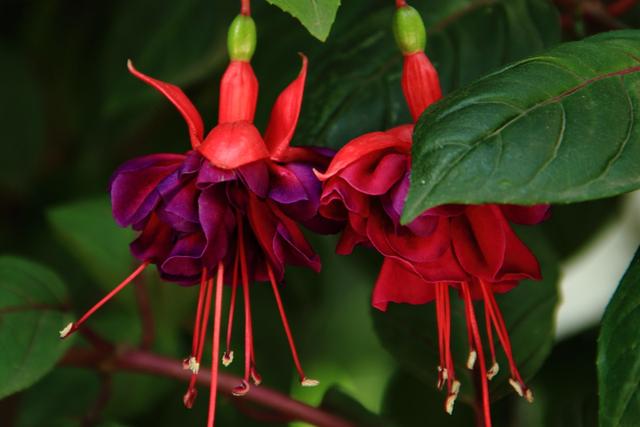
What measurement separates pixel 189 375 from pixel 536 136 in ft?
1.37

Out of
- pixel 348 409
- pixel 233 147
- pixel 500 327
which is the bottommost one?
pixel 348 409

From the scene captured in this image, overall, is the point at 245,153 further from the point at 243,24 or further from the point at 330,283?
the point at 330,283

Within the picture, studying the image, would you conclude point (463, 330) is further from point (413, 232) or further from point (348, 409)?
point (413, 232)

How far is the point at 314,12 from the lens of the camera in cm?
59

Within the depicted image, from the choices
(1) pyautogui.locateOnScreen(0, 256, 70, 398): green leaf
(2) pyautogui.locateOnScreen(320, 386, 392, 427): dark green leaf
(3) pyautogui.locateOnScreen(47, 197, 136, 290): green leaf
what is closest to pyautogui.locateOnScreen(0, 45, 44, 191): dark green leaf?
(3) pyautogui.locateOnScreen(47, 197, 136, 290): green leaf

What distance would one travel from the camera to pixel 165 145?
1312 millimetres

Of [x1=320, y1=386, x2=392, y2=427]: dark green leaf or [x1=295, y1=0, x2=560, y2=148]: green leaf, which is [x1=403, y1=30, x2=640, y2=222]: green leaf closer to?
[x1=295, y1=0, x2=560, y2=148]: green leaf

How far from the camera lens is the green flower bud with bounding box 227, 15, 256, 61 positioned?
676mm

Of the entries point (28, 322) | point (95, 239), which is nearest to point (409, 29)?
point (28, 322)

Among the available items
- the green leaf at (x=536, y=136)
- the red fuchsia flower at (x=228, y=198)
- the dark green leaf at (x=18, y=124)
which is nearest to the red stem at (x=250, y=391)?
the red fuchsia flower at (x=228, y=198)

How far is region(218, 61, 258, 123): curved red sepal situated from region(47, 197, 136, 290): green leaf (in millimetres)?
422

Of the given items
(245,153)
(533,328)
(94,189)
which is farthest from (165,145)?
(245,153)

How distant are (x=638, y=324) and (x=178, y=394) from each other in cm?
68

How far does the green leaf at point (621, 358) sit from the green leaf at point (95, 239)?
0.60 meters
